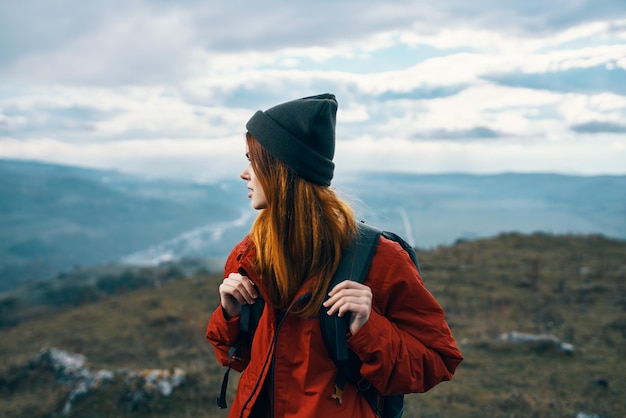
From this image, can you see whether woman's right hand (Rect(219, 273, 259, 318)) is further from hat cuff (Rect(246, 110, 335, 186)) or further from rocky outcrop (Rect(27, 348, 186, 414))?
rocky outcrop (Rect(27, 348, 186, 414))

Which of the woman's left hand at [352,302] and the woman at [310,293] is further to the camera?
the woman at [310,293]

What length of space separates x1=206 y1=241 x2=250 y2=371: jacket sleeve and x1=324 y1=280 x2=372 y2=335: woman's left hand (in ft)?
1.69

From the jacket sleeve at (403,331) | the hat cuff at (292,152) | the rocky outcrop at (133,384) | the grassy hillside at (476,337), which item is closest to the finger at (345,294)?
the jacket sleeve at (403,331)

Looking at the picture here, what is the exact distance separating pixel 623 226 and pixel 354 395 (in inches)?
4549

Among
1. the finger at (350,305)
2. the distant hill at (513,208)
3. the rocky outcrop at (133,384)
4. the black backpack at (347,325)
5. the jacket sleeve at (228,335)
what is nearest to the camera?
the finger at (350,305)

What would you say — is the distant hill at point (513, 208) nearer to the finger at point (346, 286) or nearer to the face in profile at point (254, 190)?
the face in profile at point (254, 190)

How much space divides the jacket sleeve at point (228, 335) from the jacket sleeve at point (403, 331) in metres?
0.58

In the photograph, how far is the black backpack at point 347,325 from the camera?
1.91 metres

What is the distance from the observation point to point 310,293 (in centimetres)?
196

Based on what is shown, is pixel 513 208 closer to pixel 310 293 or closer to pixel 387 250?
pixel 387 250

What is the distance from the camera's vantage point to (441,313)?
81.7 inches

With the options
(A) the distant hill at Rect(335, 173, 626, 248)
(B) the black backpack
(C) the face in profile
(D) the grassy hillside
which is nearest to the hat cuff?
(C) the face in profile

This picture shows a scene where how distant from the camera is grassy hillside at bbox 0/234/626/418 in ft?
23.9

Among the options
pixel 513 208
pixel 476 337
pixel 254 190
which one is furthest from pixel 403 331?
pixel 513 208
